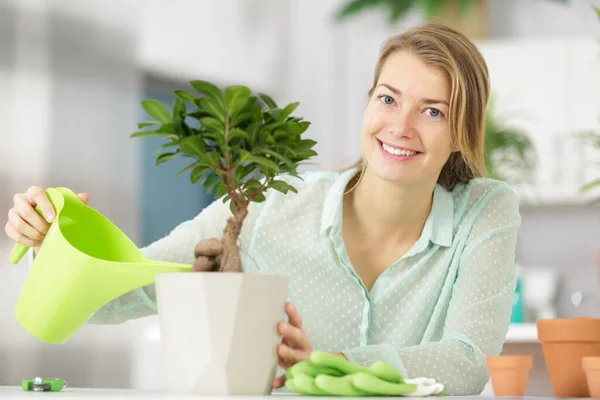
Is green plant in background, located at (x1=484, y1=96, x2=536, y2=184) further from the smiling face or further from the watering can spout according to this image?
the watering can spout

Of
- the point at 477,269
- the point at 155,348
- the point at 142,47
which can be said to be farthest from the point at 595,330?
the point at 142,47

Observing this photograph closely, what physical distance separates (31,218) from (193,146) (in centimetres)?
34

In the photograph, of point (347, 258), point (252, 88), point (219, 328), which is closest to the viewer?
point (219, 328)

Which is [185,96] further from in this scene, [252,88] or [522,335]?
[252,88]

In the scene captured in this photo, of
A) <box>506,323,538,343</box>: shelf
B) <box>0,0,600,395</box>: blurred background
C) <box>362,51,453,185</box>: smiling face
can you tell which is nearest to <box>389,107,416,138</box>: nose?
<box>362,51,453,185</box>: smiling face

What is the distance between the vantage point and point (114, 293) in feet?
3.96

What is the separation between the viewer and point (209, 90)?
3.40ft

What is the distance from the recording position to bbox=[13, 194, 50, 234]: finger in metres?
1.27

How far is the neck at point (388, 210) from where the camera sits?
176 cm

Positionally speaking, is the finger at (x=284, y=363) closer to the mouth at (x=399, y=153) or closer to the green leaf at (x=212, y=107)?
the green leaf at (x=212, y=107)

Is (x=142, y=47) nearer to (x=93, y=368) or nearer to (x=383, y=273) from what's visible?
(x=93, y=368)

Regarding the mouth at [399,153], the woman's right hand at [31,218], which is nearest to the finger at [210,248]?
the woman's right hand at [31,218]

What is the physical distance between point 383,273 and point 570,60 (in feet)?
9.85

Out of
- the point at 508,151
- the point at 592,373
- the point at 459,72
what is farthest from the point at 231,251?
the point at 508,151
